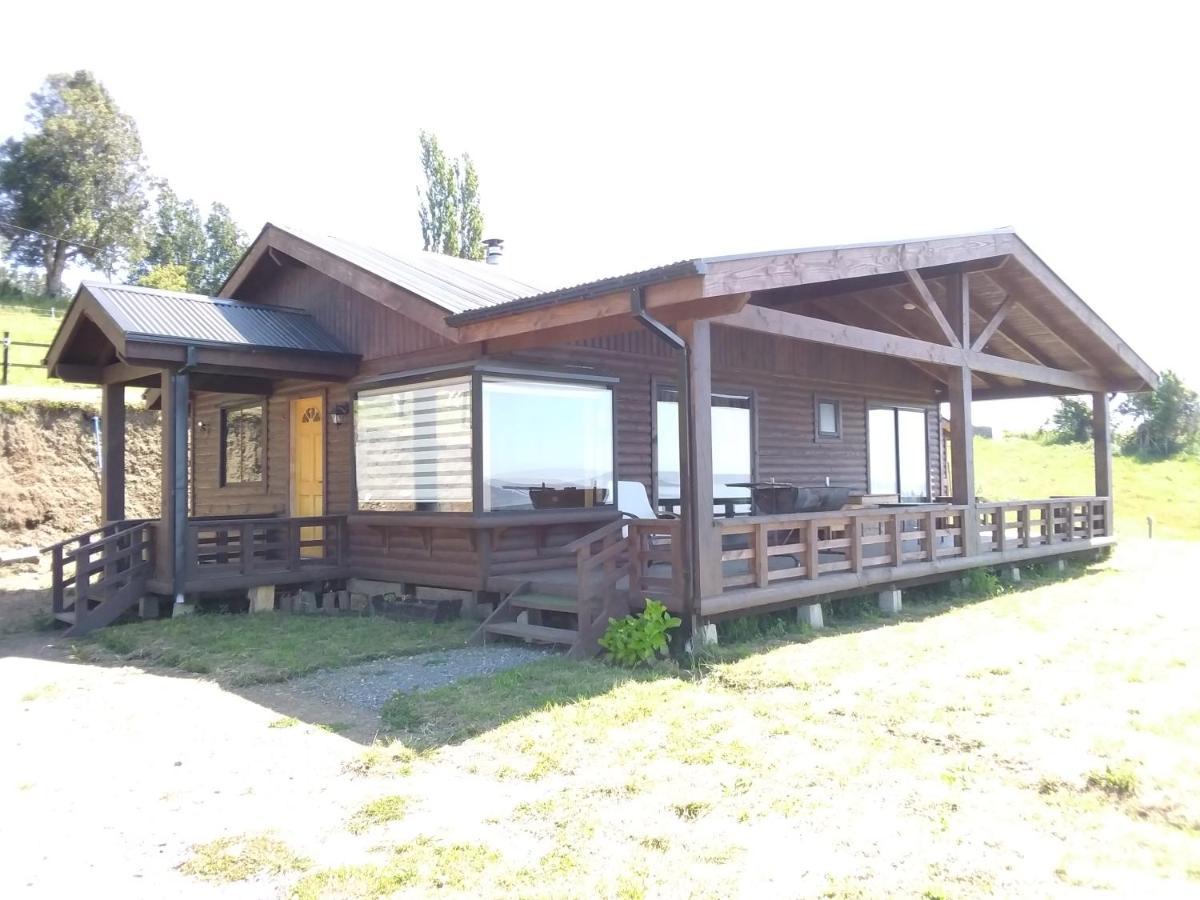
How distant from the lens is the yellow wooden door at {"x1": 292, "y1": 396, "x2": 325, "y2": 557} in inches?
439

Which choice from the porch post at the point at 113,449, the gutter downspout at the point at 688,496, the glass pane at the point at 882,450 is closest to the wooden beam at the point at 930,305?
the gutter downspout at the point at 688,496

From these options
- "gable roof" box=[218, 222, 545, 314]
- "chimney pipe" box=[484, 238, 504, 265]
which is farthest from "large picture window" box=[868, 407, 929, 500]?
"chimney pipe" box=[484, 238, 504, 265]

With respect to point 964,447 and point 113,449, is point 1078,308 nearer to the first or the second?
point 964,447

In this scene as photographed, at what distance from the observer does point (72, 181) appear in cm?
3331

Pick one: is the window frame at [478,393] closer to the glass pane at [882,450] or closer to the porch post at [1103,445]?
the glass pane at [882,450]

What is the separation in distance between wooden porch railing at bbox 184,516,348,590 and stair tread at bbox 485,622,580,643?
3.12 m

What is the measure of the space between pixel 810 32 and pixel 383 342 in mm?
5712

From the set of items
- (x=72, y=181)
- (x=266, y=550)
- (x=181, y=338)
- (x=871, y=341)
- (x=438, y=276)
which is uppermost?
(x=72, y=181)

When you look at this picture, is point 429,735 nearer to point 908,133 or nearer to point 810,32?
point 810,32

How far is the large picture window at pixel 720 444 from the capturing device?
35.3 feet

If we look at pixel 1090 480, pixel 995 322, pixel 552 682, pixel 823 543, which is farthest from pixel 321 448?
pixel 1090 480

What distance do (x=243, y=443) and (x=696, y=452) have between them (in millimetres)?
8124

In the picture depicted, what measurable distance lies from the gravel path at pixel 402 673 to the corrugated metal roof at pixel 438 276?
2.96 meters

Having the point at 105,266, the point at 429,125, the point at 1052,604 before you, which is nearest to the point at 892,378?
the point at 1052,604
